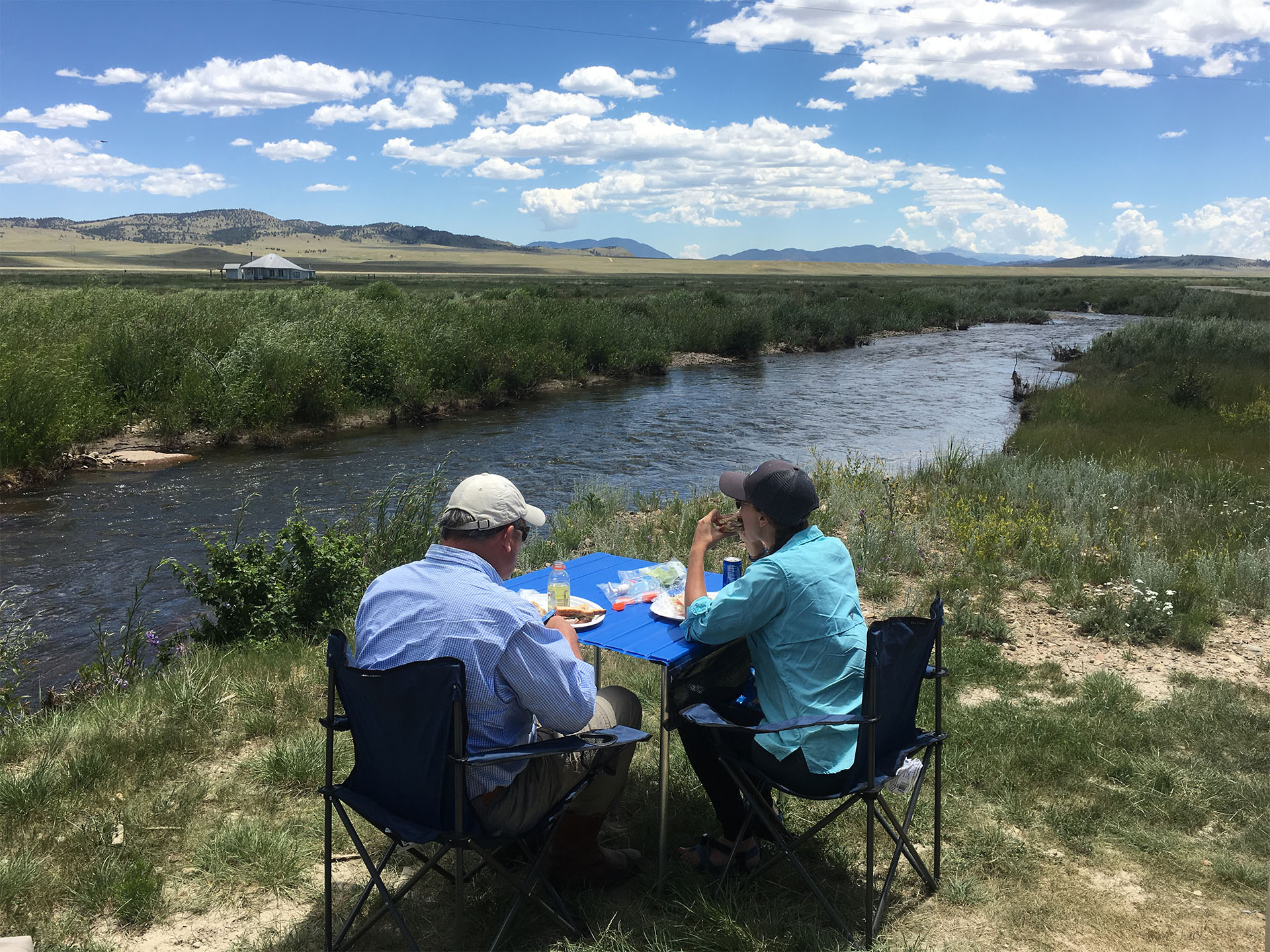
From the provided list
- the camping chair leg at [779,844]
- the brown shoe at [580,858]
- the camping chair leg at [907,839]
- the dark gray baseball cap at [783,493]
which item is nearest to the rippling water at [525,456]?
the brown shoe at [580,858]

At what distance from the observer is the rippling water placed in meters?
9.80

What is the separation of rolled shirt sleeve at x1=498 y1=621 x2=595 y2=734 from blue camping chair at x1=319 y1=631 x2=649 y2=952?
0.32 ft

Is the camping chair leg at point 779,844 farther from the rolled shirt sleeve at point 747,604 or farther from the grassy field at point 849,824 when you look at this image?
the rolled shirt sleeve at point 747,604

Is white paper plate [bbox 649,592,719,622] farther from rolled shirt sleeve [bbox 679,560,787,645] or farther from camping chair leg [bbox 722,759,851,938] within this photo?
camping chair leg [bbox 722,759,851,938]

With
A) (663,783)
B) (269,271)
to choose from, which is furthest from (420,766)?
(269,271)

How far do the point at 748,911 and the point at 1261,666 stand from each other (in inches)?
163

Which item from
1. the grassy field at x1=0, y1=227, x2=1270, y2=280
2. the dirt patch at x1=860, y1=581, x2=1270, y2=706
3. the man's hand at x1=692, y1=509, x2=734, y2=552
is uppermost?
the grassy field at x1=0, y1=227, x2=1270, y2=280

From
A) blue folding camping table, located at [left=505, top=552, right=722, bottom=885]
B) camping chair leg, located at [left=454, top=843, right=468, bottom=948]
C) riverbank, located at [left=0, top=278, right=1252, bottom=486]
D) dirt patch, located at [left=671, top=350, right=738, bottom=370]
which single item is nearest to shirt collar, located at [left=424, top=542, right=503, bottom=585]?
blue folding camping table, located at [left=505, top=552, right=722, bottom=885]

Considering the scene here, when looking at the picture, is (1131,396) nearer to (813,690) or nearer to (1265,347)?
(1265,347)

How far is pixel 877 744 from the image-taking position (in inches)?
123

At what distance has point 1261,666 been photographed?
18.2 ft

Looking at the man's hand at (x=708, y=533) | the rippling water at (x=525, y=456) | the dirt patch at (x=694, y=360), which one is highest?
the man's hand at (x=708, y=533)

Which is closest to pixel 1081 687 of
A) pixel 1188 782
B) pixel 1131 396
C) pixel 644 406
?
pixel 1188 782

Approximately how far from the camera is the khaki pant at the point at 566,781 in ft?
9.34
